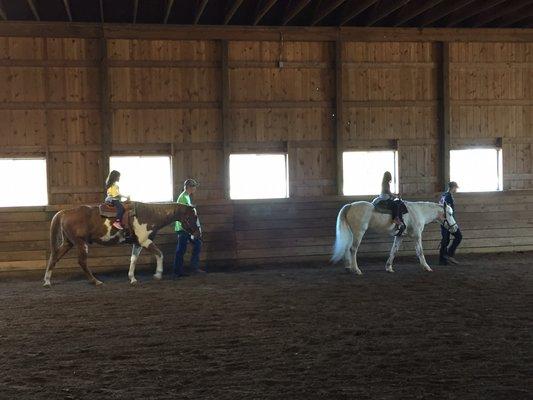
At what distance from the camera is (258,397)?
4.41m

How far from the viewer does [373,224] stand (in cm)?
1177

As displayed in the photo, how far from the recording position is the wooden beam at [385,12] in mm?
11820

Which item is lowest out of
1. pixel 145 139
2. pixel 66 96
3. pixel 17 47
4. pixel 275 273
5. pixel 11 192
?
pixel 275 273

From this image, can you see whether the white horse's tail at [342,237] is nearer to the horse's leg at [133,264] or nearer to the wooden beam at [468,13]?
the horse's leg at [133,264]

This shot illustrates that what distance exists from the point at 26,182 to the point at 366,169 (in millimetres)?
7150

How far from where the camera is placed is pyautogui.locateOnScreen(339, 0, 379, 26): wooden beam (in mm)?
12023

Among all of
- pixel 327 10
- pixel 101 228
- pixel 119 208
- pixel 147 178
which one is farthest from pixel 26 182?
pixel 327 10

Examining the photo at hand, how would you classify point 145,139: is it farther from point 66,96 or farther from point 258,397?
point 258,397

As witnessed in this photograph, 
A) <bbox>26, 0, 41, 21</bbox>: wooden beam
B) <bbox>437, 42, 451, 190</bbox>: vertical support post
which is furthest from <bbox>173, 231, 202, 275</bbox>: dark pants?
<bbox>437, 42, 451, 190</bbox>: vertical support post

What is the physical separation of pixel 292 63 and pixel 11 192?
20.8ft

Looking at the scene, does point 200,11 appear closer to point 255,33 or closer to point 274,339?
point 255,33

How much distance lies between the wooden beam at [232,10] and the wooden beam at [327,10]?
1.76 m

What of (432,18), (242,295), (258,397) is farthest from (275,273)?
(258,397)

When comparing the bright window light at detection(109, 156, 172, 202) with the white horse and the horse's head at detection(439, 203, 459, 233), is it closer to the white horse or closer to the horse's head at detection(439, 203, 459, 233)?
the white horse
